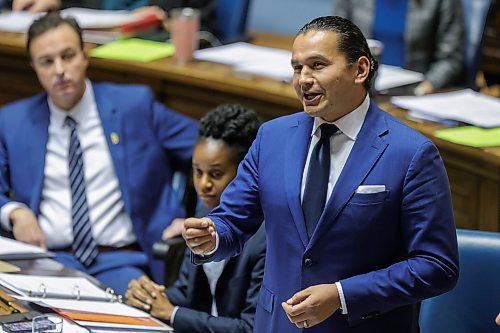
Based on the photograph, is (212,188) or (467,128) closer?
(212,188)

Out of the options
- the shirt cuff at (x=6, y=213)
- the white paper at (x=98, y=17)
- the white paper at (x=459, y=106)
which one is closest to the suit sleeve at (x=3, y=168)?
the shirt cuff at (x=6, y=213)

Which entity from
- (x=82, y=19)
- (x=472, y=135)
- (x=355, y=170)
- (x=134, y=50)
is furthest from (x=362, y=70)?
(x=82, y=19)

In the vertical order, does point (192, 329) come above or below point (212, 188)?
below

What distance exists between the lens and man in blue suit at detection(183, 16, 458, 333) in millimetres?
1787

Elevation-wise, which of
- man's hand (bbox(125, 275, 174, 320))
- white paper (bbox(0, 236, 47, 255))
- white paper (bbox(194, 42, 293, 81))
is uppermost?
white paper (bbox(194, 42, 293, 81))

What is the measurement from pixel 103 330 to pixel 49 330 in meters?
0.13

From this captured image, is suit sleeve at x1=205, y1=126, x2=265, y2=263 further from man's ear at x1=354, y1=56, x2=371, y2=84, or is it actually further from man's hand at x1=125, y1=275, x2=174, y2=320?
man's hand at x1=125, y1=275, x2=174, y2=320

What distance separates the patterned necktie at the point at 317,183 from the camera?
1.87 meters

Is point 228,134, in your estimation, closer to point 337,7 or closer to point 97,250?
point 97,250

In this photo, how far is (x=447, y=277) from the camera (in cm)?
179

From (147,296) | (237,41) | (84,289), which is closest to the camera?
(84,289)

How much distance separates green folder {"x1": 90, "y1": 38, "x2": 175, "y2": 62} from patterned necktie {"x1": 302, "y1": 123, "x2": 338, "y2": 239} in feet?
6.42

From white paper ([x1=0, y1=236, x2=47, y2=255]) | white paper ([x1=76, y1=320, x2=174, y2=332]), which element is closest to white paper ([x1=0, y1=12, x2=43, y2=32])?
white paper ([x1=0, y1=236, x2=47, y2=255])

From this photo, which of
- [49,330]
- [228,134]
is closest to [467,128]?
[228,134]
